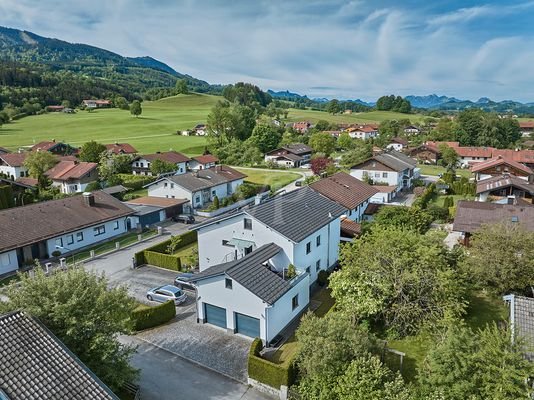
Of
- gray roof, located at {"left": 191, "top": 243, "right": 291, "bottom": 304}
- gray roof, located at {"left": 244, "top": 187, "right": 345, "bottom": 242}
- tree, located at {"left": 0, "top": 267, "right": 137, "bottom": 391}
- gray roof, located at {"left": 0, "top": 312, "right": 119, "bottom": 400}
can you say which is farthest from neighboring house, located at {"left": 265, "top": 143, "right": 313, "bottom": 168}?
gray roof, located at {"left": 0, "top": 312, "right": 119, "bottom": 400}

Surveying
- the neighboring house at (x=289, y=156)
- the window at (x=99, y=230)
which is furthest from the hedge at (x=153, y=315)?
the neighboring house at (x=289, y=156)

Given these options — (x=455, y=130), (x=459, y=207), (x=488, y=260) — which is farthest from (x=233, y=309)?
(x=455, y=130)

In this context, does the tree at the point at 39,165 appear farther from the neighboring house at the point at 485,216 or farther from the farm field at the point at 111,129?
the neighboring house at the point at 485,216

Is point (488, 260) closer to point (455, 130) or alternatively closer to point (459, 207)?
point (459, 207)

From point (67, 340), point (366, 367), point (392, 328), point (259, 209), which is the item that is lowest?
point (392, 328)

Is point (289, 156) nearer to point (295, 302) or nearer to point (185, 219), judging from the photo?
point (185, 219)

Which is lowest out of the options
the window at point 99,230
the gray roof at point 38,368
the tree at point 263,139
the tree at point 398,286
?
the window at point 99,230
